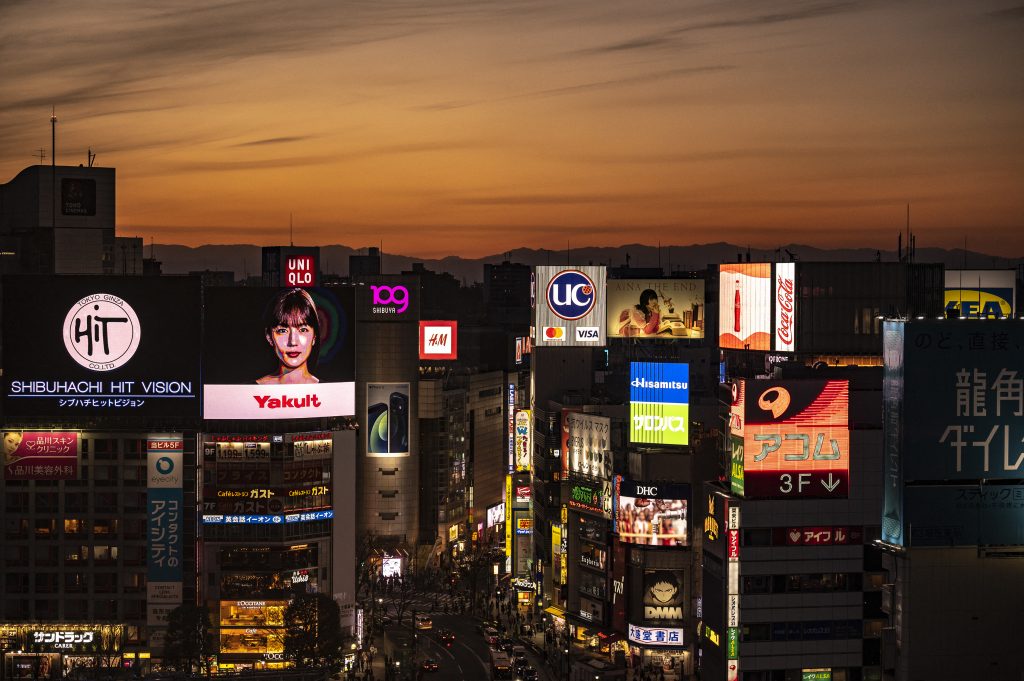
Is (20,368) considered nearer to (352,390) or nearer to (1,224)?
(352,390)

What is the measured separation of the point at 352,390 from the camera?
77125mm

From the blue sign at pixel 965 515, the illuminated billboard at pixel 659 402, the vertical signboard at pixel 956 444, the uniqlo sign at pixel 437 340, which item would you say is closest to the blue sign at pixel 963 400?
the vertical signboard at pixel 956 444

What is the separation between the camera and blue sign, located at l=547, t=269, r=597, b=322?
8688 cm

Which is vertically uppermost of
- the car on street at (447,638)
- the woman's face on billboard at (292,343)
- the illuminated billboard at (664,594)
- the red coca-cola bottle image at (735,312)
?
the red coca-cola bottle image at (735,312)

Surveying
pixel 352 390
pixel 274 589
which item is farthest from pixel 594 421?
pixel 274 589

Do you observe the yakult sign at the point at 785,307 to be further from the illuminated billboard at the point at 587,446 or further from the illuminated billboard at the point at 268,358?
the illuminated billboard at the point at 268,358

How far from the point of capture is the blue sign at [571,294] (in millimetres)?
86875

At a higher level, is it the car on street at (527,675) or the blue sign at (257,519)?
the blue sign at (257,519)

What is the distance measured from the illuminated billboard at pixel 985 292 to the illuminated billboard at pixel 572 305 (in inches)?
795

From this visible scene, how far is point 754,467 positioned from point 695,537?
1321 centimetres

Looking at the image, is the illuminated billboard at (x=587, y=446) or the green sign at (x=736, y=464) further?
the illuminated billboard at (x=587, y=446)

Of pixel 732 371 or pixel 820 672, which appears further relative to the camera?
pixel 732 371

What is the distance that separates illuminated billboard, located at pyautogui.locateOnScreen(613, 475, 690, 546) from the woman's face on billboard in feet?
59.4

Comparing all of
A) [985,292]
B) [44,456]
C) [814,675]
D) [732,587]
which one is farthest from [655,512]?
[44,456]
